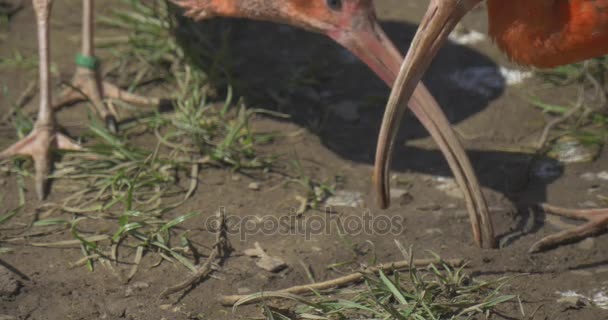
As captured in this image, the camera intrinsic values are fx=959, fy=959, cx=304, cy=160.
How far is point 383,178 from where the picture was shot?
15.1 ft

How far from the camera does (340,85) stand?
20.8ft

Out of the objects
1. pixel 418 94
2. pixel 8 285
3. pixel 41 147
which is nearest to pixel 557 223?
pixel 418 94

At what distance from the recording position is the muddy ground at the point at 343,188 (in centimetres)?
432

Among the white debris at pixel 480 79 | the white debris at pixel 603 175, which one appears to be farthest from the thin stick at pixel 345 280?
the white debris at pixel 480 79

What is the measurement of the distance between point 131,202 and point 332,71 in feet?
6.68

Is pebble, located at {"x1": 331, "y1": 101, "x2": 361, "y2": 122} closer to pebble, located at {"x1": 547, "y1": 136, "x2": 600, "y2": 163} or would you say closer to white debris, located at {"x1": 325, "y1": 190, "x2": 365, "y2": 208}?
white debris, located at {"x1": 325, "y1": 190, "x2": 365, "y2": 208}

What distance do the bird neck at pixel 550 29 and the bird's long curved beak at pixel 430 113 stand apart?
286mm

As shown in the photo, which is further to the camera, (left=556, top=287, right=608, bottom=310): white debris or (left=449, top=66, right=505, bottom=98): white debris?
(left=449, top=66, right=505, bottom=98): white debris

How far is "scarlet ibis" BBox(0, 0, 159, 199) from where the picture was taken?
5.34 metres

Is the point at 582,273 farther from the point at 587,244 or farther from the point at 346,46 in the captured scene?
the point at 346,46

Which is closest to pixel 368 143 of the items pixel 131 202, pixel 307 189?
pixel 307 189

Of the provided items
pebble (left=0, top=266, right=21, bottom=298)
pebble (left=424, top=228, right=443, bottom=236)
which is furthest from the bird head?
pebble (left=0, top=266, right=21, bottom=298)

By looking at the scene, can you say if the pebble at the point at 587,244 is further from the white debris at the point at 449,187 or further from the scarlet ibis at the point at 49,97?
the scarlet ibis at the point at 49,97

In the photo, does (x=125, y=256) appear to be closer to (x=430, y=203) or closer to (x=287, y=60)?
(x=430, y=203)
